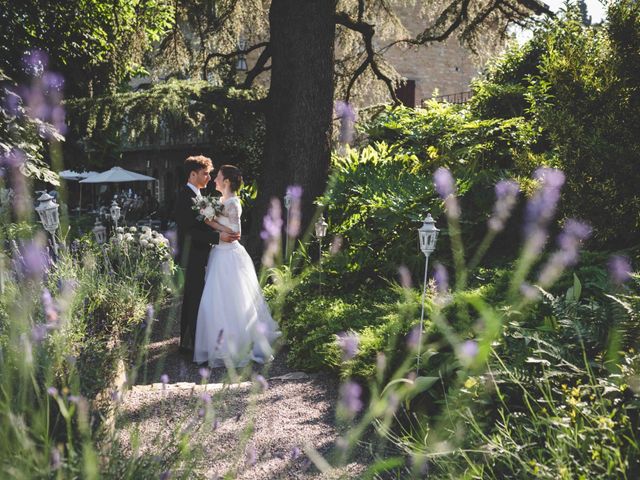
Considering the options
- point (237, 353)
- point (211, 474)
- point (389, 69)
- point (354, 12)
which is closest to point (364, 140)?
point (389, 69)

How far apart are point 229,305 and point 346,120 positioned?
479 cm

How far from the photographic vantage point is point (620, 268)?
3.91m

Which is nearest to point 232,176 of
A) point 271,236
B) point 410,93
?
point 271,236

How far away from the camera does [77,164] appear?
12938 mm

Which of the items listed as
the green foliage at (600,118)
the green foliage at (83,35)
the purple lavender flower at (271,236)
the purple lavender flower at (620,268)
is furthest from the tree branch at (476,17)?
the purple lavender flower at (620,268)

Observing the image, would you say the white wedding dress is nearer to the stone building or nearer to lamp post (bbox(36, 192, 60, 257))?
lamp post (bbox(36, 192, 60, 257))

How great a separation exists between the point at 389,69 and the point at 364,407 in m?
8.64

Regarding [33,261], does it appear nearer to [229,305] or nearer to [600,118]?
[229,305]

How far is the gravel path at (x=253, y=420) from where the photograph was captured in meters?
3.24

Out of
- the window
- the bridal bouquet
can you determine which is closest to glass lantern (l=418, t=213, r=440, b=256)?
the bridal bouquet

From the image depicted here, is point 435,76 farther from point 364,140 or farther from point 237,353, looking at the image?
point 237,353

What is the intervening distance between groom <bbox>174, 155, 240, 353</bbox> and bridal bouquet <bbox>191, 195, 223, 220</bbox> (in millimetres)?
139

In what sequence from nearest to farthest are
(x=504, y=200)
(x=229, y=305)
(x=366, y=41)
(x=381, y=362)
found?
(x=381, y=362) → (x=229, y=305) → (x=504, y=200) → (x=366, y=41)

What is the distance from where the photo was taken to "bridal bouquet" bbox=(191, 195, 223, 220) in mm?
5688
